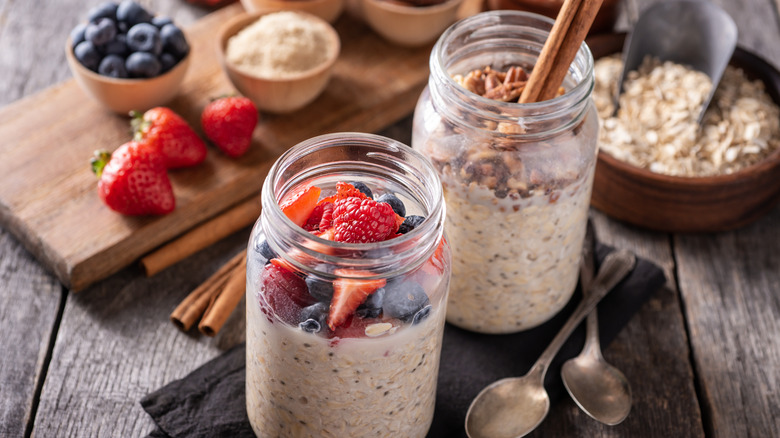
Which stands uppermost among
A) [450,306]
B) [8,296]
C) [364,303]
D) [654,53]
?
[364,303]

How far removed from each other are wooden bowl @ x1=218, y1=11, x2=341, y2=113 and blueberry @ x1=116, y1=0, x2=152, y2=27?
0.17 m

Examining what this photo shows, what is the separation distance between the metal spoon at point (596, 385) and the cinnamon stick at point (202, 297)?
628 millimetres

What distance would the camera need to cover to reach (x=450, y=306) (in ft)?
4.51

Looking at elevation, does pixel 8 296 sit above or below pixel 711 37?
below

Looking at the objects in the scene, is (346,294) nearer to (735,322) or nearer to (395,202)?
(395,202)

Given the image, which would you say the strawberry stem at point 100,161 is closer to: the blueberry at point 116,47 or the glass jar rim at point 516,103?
the blueberry at point 116,47

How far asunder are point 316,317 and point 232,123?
2.49 ft

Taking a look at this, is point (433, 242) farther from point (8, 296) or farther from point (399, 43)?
point (399, 43)

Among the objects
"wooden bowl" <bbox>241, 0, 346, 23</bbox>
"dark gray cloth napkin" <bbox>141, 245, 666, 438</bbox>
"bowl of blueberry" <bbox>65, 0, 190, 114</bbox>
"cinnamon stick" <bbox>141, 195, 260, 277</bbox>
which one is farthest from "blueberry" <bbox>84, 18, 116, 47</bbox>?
"dark gray cloth napkin" <bbox>141, 245, 666, 438</bbox>

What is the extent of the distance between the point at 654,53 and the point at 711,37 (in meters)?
0.13

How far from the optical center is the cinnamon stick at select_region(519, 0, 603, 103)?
1.14m

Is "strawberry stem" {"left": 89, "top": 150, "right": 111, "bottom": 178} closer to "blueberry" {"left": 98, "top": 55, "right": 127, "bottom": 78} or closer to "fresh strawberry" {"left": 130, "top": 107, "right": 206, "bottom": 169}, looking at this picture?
"fresh strawberry" {"left": 130, "top": 107, "right": 206, "bottom": 169}

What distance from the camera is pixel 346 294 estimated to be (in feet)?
3.09

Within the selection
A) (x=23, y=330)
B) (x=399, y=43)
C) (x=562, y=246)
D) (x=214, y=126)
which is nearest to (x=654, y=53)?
(x=399, y=43)
